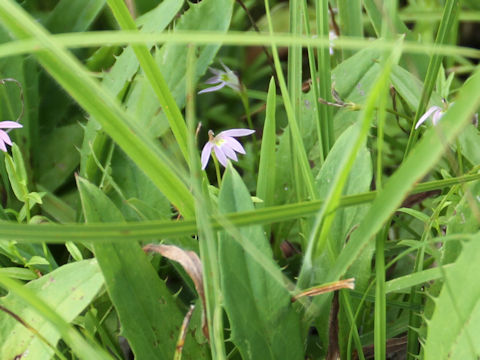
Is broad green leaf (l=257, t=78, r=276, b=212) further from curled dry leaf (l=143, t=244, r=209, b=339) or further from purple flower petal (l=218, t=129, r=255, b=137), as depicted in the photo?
curled dry leaf (l=143, t=244, r=209, b=339)

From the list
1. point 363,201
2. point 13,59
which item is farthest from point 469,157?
point 13,59

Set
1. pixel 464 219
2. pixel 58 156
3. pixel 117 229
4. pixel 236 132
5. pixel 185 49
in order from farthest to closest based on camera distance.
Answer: pixel 58 156 → pixel 185 49 → pixel 236 132 → pixel 464 219 → pixel 117 229

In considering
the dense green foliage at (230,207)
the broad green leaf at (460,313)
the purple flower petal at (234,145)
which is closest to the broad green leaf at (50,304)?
the dense green foliage at (230,207)

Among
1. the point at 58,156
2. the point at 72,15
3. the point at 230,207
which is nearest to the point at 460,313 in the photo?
the point at 230,207

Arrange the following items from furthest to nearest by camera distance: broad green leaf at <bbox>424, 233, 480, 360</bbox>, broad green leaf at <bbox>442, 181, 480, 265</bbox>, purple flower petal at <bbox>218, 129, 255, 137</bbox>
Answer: purple flower petal at <bbox>218, 129, 255, 137</bbox> < broad green leaf at <bbox>442, 181, 480, 265</bbox> < broad green leaf at <bbox>424, 233, 480, 360</bbox>

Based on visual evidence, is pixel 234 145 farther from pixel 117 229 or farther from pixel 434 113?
pixel 117 229

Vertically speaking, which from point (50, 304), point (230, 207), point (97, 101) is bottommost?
point (50, 304)

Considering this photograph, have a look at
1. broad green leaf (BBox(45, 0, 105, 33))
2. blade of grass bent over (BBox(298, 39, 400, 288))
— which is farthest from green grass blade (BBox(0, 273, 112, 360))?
broad green leaf (BBox(45, 0, 105, 33))

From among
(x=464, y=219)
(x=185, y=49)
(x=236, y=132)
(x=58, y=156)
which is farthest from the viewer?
(x=58, y=156)
